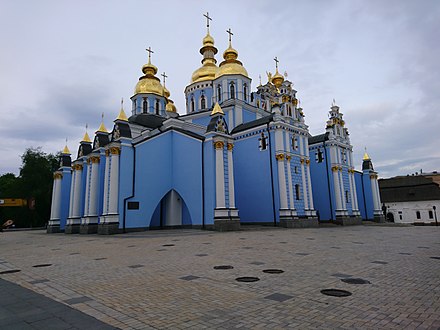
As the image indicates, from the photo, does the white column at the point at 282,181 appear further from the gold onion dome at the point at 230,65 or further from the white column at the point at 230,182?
the gold onion dome at the point at 230,65

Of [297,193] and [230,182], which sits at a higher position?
[230,182]

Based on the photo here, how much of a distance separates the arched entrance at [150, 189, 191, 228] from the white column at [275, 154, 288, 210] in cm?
756

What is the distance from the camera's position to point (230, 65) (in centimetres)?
3197

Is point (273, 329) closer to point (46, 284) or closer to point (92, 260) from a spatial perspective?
point (46, 284)

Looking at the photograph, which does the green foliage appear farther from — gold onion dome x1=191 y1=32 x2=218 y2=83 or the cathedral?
gold onion dome x1=191 y1=32 x2=218 y2=83

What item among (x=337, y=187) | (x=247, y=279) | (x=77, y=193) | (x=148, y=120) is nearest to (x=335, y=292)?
(x=247, y=279)

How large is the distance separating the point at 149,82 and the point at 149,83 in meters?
0.17

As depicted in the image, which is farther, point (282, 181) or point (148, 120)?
point (148, 120)

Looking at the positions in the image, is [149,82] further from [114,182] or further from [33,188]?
[33,188]

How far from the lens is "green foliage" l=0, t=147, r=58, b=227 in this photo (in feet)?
137

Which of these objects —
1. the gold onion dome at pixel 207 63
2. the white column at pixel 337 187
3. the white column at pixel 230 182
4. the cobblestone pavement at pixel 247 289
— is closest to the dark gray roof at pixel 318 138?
the white column at pixel 337 187

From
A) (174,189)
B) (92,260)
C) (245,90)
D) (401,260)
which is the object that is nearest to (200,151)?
(174,189)

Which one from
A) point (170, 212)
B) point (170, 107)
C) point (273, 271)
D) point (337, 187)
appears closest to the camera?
point (273, 271)

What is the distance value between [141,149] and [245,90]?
13.7 metres
